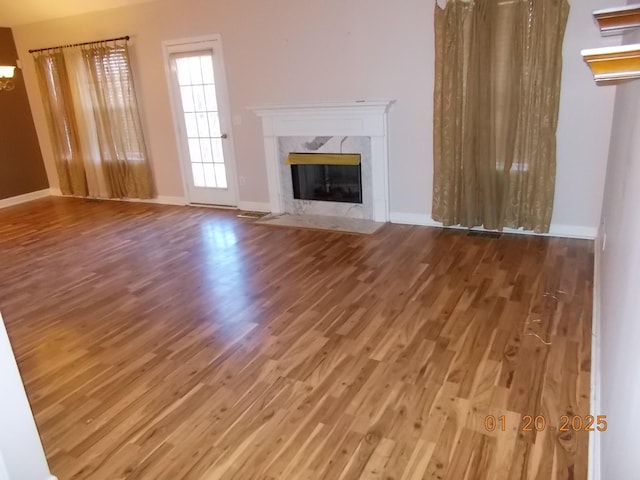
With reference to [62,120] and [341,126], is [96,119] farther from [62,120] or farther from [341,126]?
[341,126]

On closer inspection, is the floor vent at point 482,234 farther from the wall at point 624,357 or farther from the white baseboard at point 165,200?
the white baseboard at point 165,200

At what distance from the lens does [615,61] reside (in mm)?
1101

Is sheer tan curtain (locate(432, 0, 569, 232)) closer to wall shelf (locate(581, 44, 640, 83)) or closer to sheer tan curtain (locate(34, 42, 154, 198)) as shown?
wall shelf (locate(581, 44, 640, 83))

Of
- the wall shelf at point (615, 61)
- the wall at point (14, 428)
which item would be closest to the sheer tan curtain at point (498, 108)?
the wall shelf at point (615, 61)

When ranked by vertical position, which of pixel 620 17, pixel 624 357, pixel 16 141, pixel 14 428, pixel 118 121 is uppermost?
pixel 620 17

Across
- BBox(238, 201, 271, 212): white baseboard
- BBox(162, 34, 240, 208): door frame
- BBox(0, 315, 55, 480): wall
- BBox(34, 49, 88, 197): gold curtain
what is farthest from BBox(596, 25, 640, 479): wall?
BBox(34, 49, 88, 197): gold curtain

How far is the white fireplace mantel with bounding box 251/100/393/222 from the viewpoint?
485cm

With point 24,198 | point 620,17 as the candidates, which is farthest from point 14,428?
point 24,198

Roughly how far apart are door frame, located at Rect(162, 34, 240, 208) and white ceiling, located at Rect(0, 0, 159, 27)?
72 centimetres

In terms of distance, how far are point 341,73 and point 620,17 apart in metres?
4.01

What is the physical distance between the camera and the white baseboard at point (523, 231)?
168 inches

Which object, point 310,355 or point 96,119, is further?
point 96,119

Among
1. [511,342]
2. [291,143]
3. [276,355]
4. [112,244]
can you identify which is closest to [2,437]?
[276,355]

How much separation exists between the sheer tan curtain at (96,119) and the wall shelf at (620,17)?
6203 millimetres
